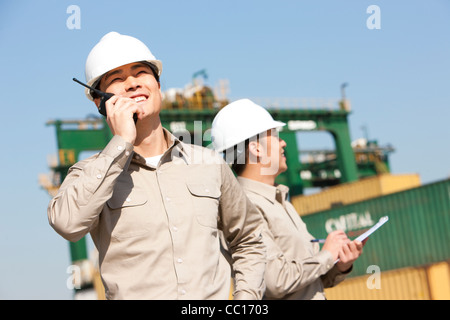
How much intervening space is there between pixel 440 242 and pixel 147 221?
2007cm

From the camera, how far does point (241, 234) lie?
3162 millimetres

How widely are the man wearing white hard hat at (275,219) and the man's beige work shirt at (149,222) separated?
0.94m

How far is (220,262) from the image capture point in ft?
9.46

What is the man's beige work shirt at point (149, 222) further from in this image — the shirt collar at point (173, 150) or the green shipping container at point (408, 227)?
the green shipping container at point (408, 227)

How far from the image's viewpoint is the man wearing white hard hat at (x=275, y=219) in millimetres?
3914

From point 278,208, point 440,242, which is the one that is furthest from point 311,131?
point 278,208

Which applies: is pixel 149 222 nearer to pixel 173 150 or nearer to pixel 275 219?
pixel 173 150

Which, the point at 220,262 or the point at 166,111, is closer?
the point at 220,262

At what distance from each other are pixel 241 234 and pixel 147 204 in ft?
2.07

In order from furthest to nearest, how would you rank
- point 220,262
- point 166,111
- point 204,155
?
point 166,111
point 204,155
point 220,262

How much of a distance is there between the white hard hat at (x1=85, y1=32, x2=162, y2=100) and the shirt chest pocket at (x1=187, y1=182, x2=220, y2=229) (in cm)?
68

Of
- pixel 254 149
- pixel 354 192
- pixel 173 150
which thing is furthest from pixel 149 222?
pixel 354 192

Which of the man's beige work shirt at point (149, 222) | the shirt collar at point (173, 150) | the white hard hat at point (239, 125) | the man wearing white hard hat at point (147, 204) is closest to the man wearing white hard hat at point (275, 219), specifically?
the white hard hat at point (239, 125)
